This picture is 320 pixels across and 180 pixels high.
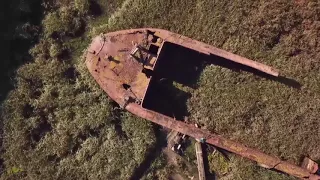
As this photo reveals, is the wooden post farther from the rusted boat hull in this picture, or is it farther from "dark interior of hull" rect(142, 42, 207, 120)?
"dark interior of hull" rect(142, 42, 207, 120)

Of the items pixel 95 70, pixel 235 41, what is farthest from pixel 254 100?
pixel 95 70

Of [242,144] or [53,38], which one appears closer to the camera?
[242,144]

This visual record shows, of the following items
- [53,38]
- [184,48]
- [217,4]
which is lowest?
[53,38]

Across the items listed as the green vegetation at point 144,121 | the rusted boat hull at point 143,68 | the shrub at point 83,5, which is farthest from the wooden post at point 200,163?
the shrub at point 83,5

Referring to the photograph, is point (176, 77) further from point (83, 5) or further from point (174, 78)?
point (83, 5)

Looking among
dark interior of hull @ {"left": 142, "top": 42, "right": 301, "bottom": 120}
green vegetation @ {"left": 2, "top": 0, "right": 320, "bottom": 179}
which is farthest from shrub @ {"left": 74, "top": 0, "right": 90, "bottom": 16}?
dark interior of hull @ {"left": 142, "top": 42, "right": 301, "bottom": 120}

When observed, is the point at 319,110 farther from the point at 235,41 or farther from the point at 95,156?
the point at 95,156

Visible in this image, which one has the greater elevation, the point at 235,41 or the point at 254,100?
the point at 235,41
